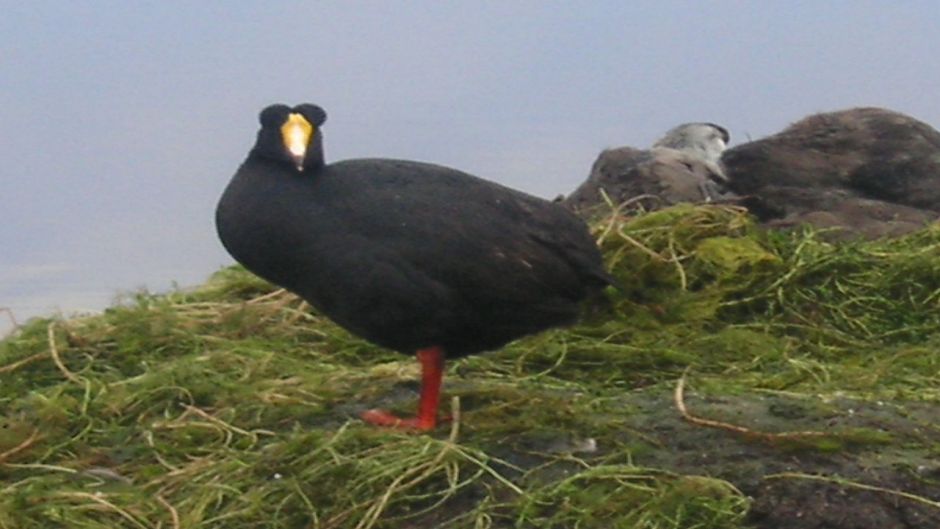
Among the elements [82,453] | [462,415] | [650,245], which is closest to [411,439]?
[462,415]

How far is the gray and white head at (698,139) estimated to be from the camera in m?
13.7

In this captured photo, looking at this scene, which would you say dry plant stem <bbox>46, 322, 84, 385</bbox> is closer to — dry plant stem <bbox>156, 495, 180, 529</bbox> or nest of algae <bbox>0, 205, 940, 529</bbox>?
nest of algae <bbox>0, 205, 940, 529</bbox>

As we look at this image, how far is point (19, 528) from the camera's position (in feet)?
18.4

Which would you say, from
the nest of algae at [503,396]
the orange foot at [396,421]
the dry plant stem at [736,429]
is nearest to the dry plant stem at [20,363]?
the nest of algae at [503,396]

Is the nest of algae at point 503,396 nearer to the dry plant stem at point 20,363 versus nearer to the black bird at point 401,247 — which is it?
the dry plant stem at point 20,363

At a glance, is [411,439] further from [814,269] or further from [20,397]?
[814,269]

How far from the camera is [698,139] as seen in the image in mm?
13930

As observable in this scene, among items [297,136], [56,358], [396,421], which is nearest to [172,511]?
[396,421]

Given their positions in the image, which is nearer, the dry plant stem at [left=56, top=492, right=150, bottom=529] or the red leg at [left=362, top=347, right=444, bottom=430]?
the dry plant stem at [left=56, top=492, right=150, bottom=529]

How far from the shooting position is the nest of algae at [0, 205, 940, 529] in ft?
17.1

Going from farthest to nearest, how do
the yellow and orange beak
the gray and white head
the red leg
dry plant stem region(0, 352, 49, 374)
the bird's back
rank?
the gray and white head, dry plant stem region(0, 352, 49, 374), the red leg, the yellow and orange beak, the bird's back

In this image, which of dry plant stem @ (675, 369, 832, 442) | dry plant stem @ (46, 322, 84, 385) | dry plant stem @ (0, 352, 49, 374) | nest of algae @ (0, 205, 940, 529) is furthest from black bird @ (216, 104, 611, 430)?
dry plant stem @ (0, 352, 49, 374)

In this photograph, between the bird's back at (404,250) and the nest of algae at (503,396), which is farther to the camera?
the bird's back at (404,250)

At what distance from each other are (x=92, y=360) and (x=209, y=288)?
1.69m
